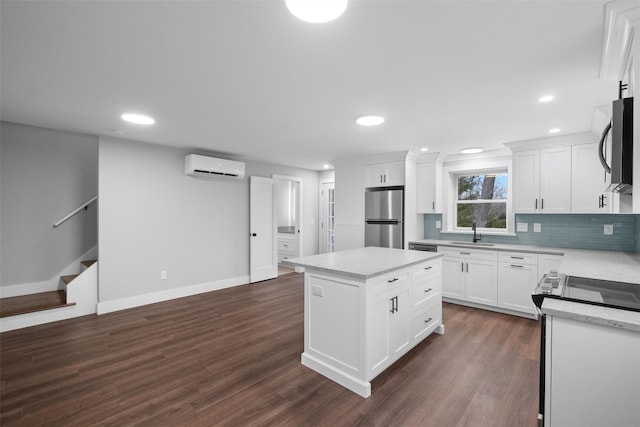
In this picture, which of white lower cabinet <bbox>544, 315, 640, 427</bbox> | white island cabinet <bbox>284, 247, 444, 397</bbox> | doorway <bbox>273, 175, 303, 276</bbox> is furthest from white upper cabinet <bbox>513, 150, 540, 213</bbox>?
doorway <bbox>273, 175, 303, 276</bbox>

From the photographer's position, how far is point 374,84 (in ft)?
7.39

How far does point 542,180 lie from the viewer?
3.86m

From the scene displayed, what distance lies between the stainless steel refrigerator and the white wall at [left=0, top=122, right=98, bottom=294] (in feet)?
14.0

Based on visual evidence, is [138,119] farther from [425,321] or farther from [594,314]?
[594,314]

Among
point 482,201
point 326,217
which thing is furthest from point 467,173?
point 326,217

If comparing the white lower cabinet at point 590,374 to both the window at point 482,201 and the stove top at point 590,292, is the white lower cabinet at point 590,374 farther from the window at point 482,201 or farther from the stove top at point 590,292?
the window at point 482,201

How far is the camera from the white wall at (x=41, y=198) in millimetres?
3600

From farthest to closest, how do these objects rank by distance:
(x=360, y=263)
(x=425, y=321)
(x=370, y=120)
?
1. (x=370, y=120)
2. (x=425, y=321)
3. (x=360, y=263)

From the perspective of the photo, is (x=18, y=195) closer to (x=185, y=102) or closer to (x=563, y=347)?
(x=185, y=102)

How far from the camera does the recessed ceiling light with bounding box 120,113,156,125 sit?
299cm

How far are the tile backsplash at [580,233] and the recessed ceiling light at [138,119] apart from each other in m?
4.83

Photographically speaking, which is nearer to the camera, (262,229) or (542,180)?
(542,180)

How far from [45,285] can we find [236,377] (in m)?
3.40

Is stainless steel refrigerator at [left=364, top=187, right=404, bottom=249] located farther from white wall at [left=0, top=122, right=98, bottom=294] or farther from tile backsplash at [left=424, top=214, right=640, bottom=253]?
white wall at [left=0, top=122, right=98, bottom=294]
